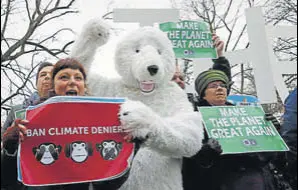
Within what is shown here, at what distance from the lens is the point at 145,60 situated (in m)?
2.43

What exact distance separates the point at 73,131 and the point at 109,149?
7.7 inches

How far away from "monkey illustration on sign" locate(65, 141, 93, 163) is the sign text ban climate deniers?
0.05 meters

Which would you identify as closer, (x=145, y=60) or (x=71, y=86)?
(x=71, y=86)

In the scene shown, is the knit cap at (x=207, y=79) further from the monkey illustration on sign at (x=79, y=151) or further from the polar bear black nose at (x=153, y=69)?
the monkey illustration on sign at (x=79, y=151)

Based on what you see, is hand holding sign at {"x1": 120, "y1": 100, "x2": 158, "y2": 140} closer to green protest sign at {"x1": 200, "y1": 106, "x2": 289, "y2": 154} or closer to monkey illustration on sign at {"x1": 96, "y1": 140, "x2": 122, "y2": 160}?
monkey illustration on sign at {"x1": 96, "y1": 140, "x2": 122, "y2": 160}

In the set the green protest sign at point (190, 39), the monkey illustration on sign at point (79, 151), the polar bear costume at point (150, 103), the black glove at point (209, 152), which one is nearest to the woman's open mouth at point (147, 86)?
the polar bear costume at point (150, 103)

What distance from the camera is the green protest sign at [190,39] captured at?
369 cm

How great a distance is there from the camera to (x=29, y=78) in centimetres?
1178

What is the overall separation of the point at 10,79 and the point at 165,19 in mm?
9171

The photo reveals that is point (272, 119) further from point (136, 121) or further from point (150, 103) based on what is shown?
point (136, 121)

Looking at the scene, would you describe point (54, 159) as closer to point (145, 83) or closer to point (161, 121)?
point (161, 121)

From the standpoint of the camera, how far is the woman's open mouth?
2.46 metres

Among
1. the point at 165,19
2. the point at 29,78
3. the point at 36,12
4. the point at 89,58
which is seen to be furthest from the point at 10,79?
the point at 89,58

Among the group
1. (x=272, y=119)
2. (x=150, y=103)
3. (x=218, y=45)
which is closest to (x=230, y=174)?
(x=272, y=119)
